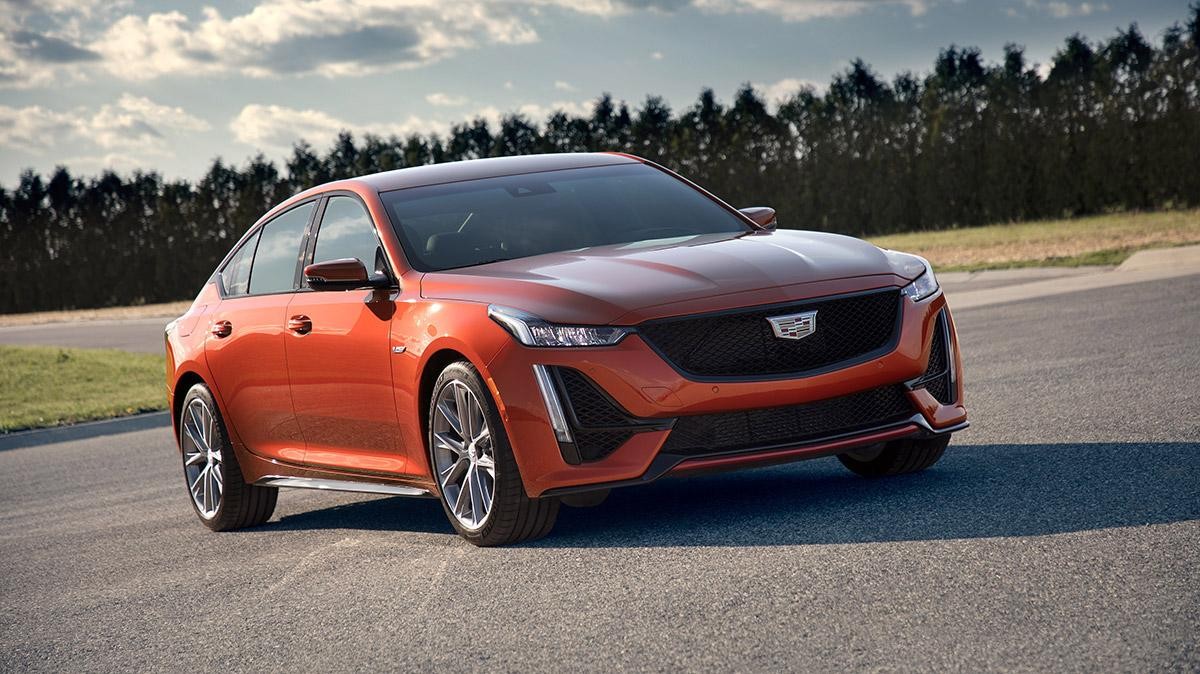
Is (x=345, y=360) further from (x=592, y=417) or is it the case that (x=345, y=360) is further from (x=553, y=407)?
(x=592, y=417)

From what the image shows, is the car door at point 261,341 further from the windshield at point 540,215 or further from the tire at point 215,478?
the windshield at point 540,215

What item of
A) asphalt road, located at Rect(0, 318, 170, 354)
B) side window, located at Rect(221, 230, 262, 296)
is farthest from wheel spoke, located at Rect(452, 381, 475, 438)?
asphalt road, located at Rect(0, 318, 170, 354)

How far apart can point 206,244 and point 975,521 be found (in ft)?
128

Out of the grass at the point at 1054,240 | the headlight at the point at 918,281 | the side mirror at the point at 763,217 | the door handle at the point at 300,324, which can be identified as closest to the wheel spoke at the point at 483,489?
the door handle at the point at 300,324

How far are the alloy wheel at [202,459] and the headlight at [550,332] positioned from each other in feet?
9.49

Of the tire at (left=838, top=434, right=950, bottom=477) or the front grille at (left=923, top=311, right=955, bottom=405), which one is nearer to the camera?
the front grille at (left=923, top=311, right=955, bottom=405)

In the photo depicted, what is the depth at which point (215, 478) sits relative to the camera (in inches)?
338

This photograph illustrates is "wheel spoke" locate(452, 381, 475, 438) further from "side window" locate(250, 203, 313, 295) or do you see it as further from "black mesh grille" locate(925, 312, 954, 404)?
"black mesh grille" locate(925, 312, 954, 404)

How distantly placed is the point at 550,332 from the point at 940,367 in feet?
5.76

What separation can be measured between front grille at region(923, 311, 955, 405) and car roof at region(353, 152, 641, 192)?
222 cm

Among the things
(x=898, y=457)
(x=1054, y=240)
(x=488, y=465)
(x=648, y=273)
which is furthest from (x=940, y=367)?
(x=1054, y=240)

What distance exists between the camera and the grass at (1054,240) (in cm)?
2253

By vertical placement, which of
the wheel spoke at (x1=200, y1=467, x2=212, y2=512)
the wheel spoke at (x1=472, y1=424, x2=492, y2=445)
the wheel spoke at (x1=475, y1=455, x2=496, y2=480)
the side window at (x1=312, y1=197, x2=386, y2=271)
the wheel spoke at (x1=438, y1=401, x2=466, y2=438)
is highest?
the side window at (x1=312, y1=197, x2=386, y2=271)

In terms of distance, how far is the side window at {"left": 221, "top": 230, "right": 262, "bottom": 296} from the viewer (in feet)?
28.2
